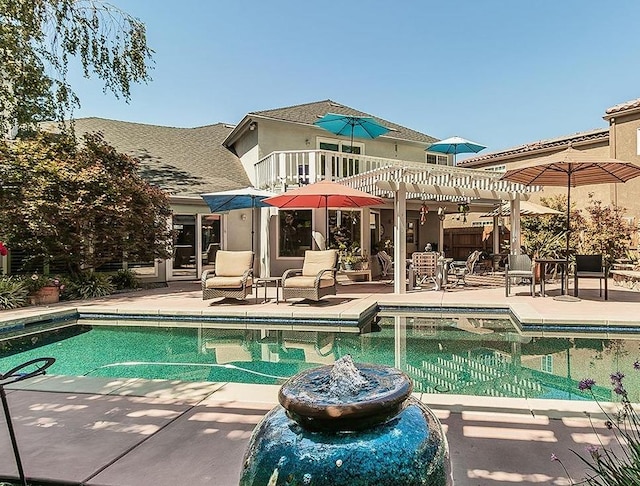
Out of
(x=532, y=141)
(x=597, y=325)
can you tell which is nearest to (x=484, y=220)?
(x=532, y=141)

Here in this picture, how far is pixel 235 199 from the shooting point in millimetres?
11656

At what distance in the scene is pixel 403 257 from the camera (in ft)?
35.6

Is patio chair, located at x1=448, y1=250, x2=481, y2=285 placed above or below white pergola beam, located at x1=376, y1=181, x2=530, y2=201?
below

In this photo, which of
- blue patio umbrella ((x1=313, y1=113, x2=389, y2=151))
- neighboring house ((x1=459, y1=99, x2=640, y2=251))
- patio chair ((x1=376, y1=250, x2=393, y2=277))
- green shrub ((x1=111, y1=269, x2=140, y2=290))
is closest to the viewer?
green shrub ((x1=111, y1=269, x2=140, y2=290))

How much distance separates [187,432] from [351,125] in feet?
40.6

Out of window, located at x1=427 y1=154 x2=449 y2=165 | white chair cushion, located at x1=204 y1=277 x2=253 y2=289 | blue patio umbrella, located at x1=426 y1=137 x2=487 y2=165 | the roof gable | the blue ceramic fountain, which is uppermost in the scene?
the roof gable

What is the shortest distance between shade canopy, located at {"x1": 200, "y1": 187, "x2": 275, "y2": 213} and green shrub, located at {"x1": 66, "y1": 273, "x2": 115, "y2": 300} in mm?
3793

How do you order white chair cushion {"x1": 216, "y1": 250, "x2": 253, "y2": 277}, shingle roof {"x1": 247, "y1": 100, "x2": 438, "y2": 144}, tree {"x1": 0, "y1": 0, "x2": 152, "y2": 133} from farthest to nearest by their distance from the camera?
1. shingle roof {"x1": 247, "y1": 100, "x2": 438, "y2": 144}
2. tree {"x1": 0, "y1": 0, "x2": 152, "y2": 133}
3. white chair cushion {"x1": 216, "y1": 250, "x2": 253, "y2": 277}

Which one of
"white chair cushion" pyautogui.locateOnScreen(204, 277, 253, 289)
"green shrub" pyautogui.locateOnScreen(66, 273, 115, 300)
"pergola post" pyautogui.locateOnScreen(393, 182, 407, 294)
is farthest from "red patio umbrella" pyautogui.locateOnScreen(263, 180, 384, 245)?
"green shrub" pyautogui.locateOnScreen(66, 273, 115, 300)

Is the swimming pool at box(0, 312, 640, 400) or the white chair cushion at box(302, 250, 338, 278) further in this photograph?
the white chair cushion at box(302, 250, 338, 278)

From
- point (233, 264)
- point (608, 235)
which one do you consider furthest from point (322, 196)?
point (608, 235)

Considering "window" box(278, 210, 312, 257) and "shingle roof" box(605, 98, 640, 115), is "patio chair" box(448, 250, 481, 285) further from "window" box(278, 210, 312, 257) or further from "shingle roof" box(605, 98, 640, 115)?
"shingle roof" box(605, 98, 640, 115)

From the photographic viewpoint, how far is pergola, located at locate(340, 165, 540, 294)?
10.7 meters

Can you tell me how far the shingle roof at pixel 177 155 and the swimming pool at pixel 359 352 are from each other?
8.07 meters
